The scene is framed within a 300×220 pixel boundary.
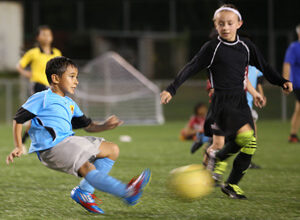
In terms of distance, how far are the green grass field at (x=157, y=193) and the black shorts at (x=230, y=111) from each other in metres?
0.64

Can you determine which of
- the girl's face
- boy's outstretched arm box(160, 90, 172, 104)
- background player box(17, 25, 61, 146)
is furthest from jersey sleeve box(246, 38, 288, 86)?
background player box(17, 25, 61, 146)

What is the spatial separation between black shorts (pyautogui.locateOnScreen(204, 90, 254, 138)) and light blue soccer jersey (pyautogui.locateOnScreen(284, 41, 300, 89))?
506cm

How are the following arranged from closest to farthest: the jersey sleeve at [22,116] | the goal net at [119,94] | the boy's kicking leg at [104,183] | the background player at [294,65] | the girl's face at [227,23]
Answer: the boy's kicking leg at [104,183]
the jersey sleeve at [22,116]
the girl's face at [227,23]
the background player at [294,65]
the goal net at [119,94]

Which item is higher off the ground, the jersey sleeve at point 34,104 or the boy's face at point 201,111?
the jersey sleeve at point 34,104

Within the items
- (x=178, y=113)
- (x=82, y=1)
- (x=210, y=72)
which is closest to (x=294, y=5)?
(x=178, y=113)

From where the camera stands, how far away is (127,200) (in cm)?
419

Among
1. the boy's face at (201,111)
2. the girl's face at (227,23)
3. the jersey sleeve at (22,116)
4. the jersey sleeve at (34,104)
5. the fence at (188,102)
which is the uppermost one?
the girl's face at (227,23)

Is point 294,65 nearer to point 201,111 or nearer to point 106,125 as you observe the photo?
point 201,111

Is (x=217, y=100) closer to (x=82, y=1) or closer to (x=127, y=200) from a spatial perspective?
(x=127, y=200)

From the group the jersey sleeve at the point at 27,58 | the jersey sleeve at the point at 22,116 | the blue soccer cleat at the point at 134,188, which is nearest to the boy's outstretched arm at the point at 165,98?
the blue soccer cleat at the point at 134,188

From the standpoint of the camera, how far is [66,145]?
13.9 ft

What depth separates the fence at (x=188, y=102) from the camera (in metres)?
18.5

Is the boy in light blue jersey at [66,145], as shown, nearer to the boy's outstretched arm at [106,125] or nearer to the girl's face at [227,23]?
the boy's outstretched arm at [106,125]

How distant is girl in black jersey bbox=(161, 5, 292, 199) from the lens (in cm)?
503
